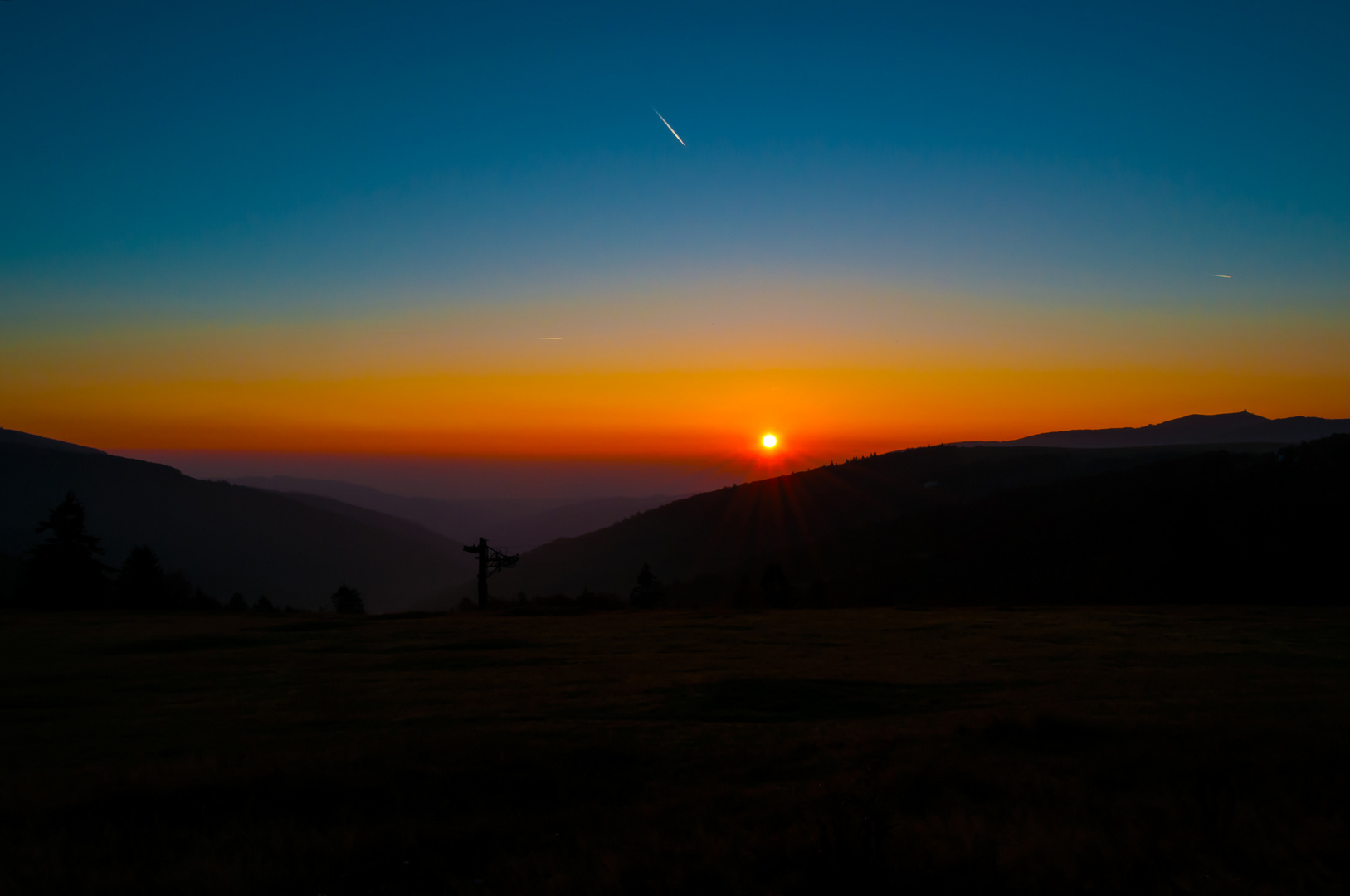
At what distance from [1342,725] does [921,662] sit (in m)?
12.4

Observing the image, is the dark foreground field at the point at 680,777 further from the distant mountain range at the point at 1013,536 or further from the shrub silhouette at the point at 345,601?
the shrub silhouette at the point at 345,601

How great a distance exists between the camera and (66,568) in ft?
168

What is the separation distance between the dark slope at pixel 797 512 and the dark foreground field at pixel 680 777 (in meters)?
121

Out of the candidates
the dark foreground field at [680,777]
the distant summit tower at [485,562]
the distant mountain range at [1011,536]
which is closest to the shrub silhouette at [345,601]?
the distant summit tower at [485,562]

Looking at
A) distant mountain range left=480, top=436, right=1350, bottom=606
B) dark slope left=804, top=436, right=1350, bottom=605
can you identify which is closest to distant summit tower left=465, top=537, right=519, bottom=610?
distant mountain range left=480, top=436, right=1350, bottom=606

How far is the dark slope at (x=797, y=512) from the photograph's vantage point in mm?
159375

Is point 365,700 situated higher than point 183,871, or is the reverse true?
point 183,871

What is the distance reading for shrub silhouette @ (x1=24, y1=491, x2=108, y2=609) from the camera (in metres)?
50.6

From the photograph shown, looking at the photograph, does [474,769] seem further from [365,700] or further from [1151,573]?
[1151,573]

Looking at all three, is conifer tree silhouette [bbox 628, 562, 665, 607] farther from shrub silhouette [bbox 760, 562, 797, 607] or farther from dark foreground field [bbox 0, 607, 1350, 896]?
dark foreground field [bbox 0, 607, 1350, 896]

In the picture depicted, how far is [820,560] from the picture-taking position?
416ft

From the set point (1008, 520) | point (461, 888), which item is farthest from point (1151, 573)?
point (461, 888)

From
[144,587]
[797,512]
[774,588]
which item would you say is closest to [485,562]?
[144,587]

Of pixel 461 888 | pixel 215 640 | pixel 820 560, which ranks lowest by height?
pixel 820 560
